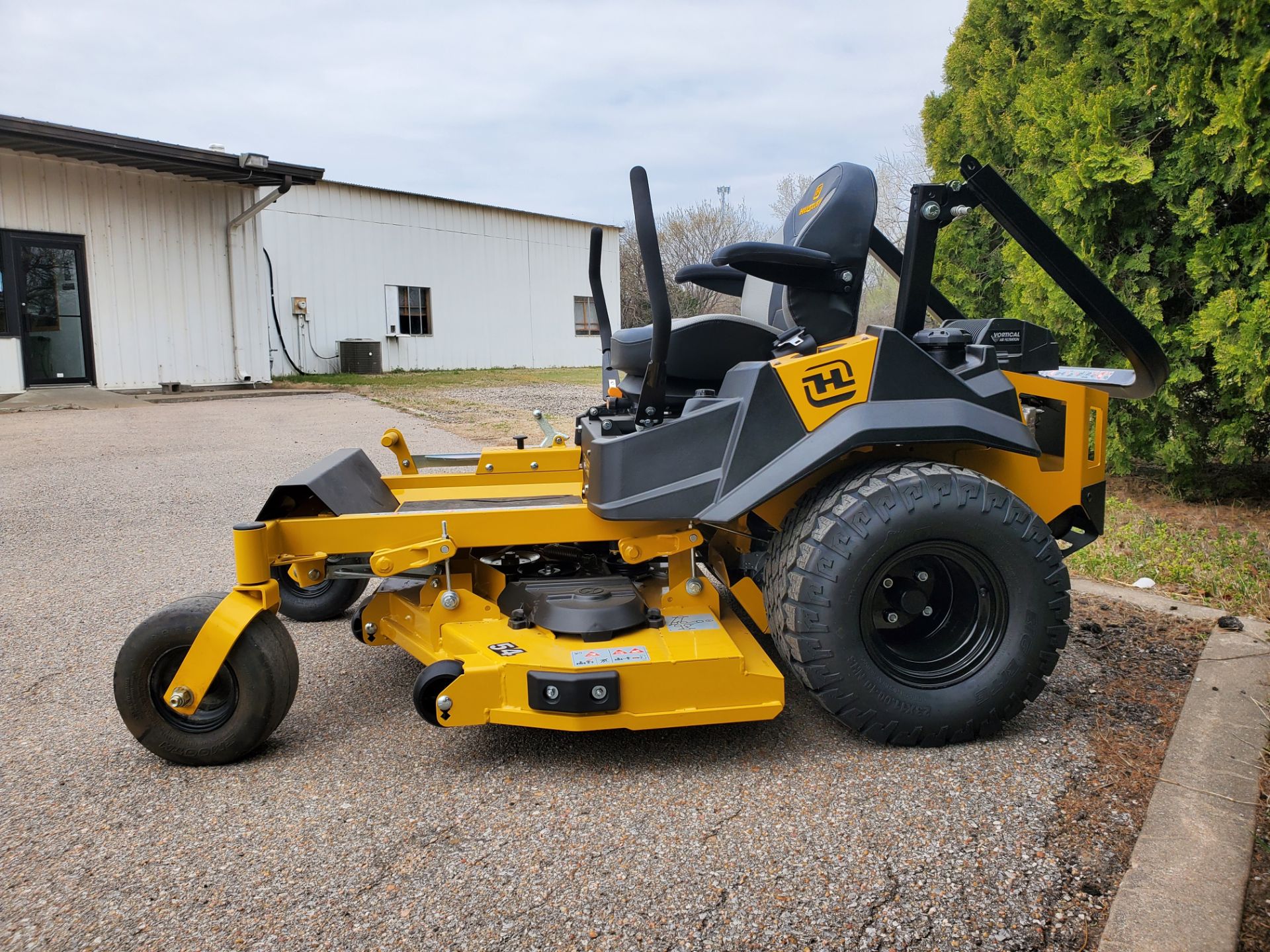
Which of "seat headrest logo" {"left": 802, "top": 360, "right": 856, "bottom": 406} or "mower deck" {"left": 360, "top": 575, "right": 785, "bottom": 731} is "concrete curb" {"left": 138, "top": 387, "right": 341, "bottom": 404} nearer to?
"mower deck" {"left": 360, "top": 575, "right": 785, "bottom": 731}

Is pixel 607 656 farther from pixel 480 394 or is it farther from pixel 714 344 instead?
pixel 480 394

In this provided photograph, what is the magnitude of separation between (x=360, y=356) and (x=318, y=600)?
1609 centimetres

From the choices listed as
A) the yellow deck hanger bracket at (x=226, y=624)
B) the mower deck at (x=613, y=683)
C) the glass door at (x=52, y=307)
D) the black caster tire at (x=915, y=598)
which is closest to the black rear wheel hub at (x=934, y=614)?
the black caster tire at (x=915, y=598)

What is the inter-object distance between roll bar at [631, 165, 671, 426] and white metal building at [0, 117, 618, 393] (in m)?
12.3

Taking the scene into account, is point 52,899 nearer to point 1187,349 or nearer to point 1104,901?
point 1104,901

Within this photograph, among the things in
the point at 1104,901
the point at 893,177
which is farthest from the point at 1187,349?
the point at 893,177

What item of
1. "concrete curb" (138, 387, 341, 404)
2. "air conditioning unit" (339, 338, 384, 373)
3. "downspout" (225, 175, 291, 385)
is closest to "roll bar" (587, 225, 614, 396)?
"concrete curb" (138, 387, 341, 404)

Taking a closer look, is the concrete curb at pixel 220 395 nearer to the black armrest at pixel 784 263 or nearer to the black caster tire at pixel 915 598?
the black armrest at pixel 784 263

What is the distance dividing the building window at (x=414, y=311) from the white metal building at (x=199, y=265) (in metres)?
0.03

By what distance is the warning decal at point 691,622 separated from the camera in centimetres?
272

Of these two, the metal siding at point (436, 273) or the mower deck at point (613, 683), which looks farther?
the metal siding at point (436, 273)

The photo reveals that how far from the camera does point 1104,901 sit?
76.8 inches

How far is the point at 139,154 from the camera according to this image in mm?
12648

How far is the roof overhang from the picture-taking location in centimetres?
1172
